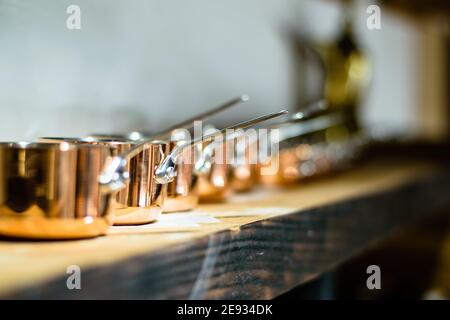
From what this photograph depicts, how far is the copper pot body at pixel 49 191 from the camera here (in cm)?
84

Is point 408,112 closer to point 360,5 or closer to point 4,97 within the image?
point 360,5

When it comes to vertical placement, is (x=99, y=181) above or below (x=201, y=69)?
below

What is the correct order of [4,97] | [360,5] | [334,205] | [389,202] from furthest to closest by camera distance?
1. [360,5]
2. [389,202]
3. [334,205]
4. [4,97]

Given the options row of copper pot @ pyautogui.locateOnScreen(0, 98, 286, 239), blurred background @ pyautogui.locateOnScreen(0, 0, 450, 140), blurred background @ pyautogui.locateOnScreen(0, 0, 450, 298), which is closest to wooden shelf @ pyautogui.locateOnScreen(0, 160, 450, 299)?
row of copper pot @ pyautogui.locateOnScreen(0, 98, 286, 239)

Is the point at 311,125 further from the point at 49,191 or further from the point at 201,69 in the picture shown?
the point at 49,191

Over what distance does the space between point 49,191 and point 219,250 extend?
261mm

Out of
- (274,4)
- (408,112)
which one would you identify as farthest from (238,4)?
(408,112)

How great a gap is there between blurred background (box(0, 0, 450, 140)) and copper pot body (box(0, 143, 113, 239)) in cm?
52

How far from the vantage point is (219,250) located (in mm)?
940

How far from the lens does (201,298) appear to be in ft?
2.94

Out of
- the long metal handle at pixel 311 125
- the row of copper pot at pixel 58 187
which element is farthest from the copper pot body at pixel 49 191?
the long metal handle at pixel 311 125

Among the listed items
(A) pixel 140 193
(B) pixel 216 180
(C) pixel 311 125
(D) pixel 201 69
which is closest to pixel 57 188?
(A) pixel 140 193

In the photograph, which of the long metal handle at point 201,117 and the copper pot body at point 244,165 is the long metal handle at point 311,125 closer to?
the copper pot body at point 244,165
